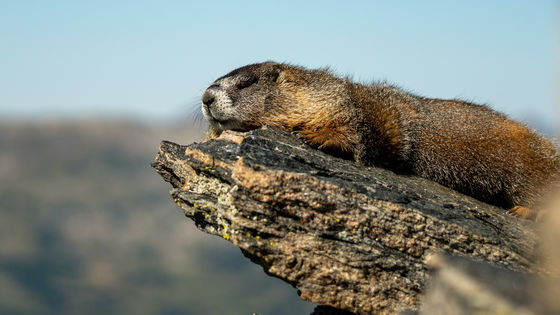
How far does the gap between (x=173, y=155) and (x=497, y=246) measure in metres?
6.75

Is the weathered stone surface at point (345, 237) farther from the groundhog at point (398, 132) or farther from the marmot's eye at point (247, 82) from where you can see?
the marmot's eye at point (247, 82)

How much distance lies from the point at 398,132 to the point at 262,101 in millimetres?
2975

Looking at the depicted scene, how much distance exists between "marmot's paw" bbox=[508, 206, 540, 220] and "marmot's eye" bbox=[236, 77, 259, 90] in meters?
6.00

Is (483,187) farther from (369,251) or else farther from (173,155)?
(173,155)

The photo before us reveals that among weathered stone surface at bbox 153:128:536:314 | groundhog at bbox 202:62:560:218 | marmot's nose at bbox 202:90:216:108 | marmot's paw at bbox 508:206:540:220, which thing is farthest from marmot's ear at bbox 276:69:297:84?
marmot's paw at bbox 508:206:540:220

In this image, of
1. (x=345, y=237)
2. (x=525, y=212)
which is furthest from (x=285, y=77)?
(x=525, y=212)

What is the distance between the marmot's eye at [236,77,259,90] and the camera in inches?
502

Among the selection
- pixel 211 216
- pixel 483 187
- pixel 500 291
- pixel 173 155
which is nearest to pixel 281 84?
pixel 173 155

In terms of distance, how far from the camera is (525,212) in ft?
38.1

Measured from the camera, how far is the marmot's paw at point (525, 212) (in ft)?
37.7

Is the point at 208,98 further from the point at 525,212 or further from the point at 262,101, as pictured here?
the point at 525,212

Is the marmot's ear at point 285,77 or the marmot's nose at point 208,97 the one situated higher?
the marmot's ear at point 285,77

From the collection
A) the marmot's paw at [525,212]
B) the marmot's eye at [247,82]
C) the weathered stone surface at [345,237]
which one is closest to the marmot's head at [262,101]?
the marmot's eye at [247,82]

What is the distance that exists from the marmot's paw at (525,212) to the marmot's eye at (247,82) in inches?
236
